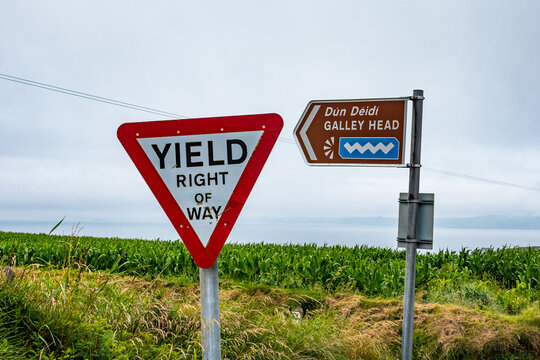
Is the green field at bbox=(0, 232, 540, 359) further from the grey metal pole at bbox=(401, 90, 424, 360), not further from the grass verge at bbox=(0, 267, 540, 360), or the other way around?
the grey metal pole at bbox=(401, 90, 424, 360)

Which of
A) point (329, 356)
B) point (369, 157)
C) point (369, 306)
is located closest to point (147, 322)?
point (329, 356)

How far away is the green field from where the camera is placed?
402cm

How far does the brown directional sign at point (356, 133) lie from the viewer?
5.40m

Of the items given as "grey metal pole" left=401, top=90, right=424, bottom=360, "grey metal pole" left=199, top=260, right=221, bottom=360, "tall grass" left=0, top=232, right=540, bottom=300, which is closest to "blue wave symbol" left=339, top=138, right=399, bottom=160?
"grey metal pole" left=401, top=90, right=424, bottom=360

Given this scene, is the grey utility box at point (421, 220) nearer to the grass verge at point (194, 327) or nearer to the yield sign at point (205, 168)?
the grass verge at point (194, 327)

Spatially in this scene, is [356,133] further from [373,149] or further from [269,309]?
[269,309]

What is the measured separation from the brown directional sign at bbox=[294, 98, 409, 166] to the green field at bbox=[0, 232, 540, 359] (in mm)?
2064

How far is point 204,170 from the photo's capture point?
3.06m

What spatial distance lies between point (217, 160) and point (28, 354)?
2360mm

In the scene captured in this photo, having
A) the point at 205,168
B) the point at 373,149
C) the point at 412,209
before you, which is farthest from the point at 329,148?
the point at 205,168

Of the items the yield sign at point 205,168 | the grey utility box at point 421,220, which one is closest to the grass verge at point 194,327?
the yield sign at point 205,168

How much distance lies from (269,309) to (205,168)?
3977 mm

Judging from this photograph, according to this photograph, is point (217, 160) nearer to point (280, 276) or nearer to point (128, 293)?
point (128, 293)

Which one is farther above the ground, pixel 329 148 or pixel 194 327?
pixel 329 148
